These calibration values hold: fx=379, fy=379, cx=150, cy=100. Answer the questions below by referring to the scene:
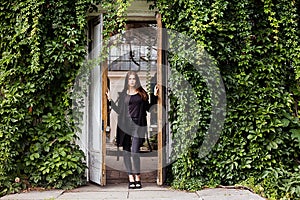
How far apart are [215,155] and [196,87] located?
0.95 m

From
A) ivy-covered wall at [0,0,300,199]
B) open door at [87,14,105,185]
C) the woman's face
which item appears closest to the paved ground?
ivy-covered wall at [0,0,300,199]

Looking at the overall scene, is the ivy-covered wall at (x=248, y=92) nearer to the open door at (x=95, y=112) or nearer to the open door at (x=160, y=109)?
the open door at (x=160, y=109)

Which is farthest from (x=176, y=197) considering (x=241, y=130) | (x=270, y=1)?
(x=270, y=1)

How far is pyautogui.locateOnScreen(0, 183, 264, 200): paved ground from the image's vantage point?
4.33m

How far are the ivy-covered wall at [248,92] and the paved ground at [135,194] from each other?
23cm

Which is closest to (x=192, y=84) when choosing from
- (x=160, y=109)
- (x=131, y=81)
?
(x=160, y=109)

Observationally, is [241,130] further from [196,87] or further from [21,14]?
[21,14]

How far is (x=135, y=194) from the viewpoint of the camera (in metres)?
4.63

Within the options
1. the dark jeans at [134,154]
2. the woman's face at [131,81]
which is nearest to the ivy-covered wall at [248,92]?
the dark jeans at [134,154]

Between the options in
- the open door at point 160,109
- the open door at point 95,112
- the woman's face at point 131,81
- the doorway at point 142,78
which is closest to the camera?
the open door at point 160,109

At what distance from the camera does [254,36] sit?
5.10m

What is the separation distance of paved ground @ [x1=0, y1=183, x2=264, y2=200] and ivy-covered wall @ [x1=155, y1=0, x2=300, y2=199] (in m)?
0.23

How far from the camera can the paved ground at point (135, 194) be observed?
433cm

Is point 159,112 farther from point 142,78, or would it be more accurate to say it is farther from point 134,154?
point 142,78
